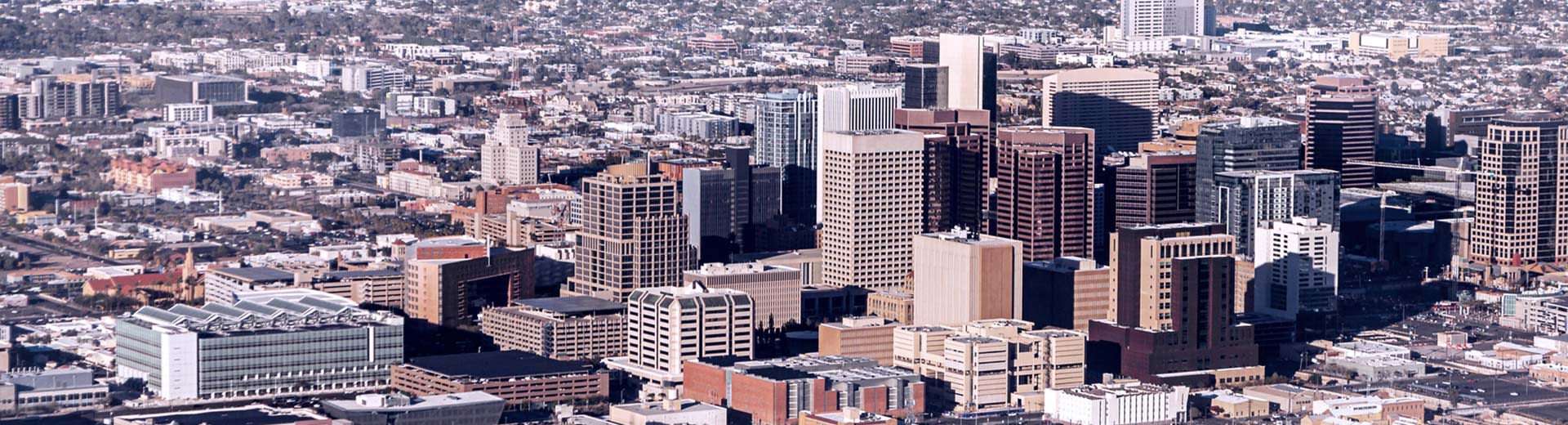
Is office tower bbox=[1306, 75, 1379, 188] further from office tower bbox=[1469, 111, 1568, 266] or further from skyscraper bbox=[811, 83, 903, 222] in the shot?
skyscraper bbox=[811, 83, 903, 222]

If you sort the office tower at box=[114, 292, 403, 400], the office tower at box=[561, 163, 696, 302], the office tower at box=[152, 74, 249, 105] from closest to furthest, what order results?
1. the office tower at box=[114, 292, 403, 400]
2. the office tower at box=[561, 163, 696, 302]
3. the office tower at box=[152, 74, 249, 105]

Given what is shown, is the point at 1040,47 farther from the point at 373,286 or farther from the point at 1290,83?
the point at 373,286

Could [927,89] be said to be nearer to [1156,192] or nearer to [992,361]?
[1156,192]

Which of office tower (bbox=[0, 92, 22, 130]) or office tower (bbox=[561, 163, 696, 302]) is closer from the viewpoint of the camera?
office tower (bbox=[561, 163, 696, 302])

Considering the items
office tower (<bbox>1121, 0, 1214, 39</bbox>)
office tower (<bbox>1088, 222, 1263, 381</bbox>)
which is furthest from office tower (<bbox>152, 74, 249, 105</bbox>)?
office tower (<bbox>1088, 222, 1263, 381</bbox>)

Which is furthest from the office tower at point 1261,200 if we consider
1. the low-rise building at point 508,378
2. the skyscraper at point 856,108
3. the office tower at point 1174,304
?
the low-rise building at point 508,378
